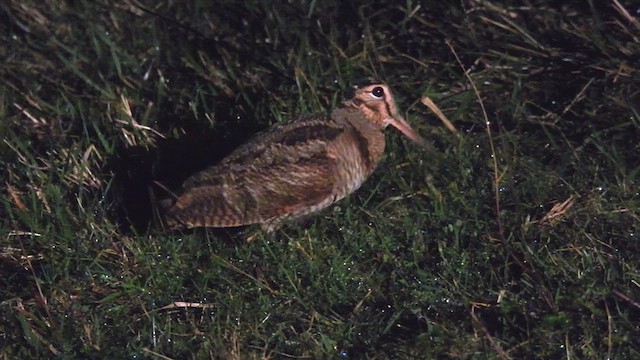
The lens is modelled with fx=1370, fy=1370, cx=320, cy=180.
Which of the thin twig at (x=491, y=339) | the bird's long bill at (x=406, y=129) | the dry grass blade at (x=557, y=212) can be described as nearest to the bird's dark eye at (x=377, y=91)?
the bird's long bill at (x=406, y=129)

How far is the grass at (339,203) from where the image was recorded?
13.5 feet

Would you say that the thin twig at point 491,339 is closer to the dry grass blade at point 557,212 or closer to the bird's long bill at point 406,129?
the dry grass blade at point 557,212

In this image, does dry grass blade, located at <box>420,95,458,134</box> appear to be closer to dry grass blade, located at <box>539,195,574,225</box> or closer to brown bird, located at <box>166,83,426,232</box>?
brown bird, located at <box>166,83,426,232</box>

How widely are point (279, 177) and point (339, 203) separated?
0.31m

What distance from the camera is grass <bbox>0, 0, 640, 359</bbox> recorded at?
4129 millimetres

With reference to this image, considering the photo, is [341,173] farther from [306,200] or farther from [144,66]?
[144,66]

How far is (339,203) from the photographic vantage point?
15.5 feet

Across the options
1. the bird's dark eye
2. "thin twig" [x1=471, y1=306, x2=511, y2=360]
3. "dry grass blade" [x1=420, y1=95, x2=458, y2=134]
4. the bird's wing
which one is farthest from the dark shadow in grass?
"thin twig" [x1=471, y1=306, x2=511, y2=360]

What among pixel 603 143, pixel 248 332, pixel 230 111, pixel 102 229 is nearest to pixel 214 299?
pixel 248 332

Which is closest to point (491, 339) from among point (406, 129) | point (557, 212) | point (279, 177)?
point (557, 212)

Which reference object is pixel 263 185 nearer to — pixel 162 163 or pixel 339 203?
pixel 339 203

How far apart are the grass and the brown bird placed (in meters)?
0.11

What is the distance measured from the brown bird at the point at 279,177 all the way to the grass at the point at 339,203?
0.11 meters

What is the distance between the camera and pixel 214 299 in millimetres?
4309
